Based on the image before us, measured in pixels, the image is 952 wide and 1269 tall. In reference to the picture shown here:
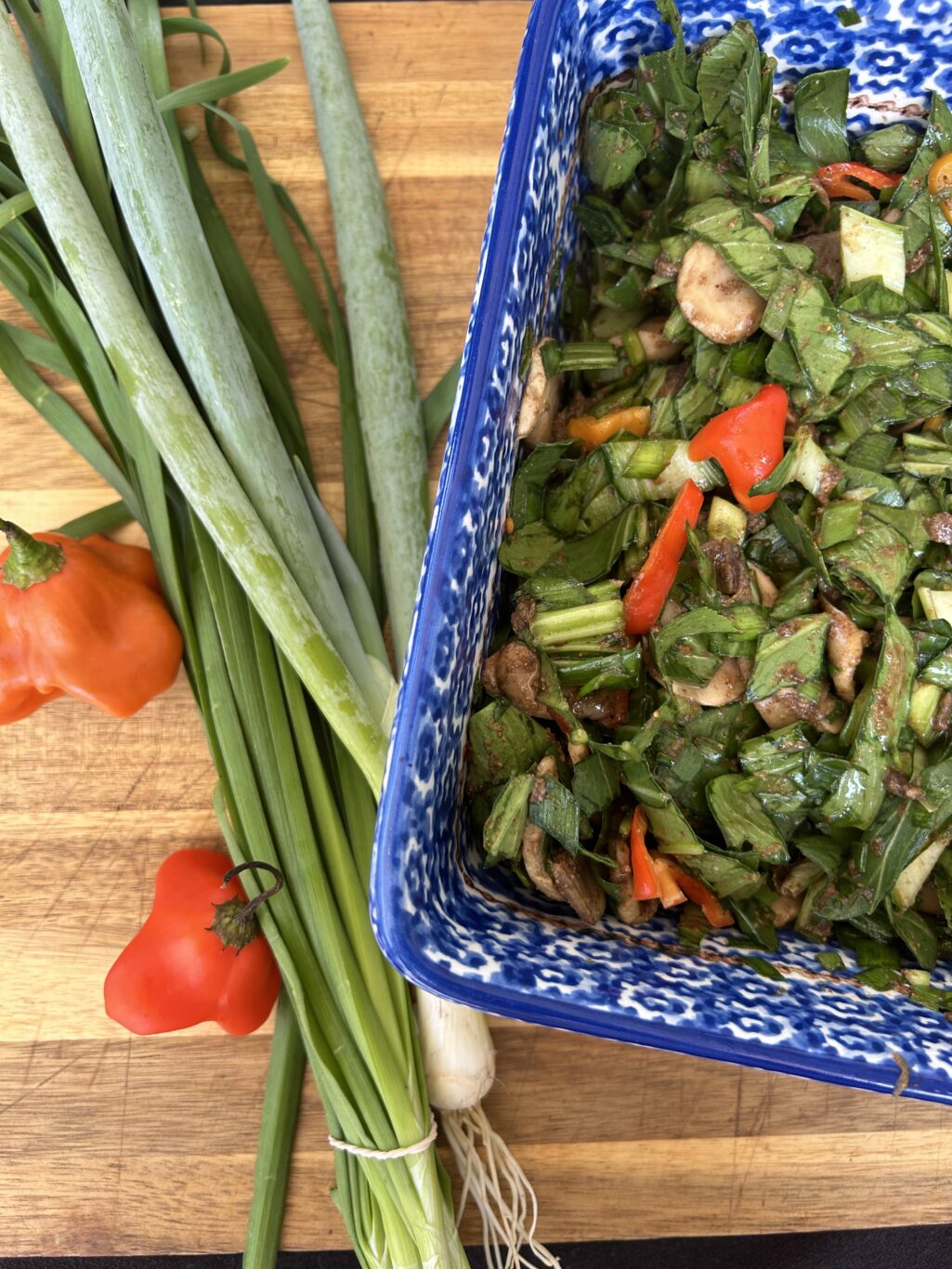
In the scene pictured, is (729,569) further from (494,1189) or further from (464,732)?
(494,1189)

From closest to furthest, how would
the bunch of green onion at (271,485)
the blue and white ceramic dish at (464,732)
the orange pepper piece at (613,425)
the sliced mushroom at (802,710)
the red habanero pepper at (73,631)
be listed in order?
1. the blue and white ceramic dish at (464,732)
2. the sliced mushroom at (802,710)
3. the orange pepper piece at (613,425)
4. the bunch of green onion at (271,485)
5. the red habanero pepper at (73,631)

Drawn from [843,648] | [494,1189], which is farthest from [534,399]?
[494,1189]

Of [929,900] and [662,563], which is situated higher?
[662,563]

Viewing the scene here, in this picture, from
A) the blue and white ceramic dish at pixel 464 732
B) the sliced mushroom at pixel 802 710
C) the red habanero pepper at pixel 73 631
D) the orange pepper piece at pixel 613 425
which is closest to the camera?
the blue and white ceramic dish at pixel 464 732

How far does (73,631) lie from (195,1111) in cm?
76

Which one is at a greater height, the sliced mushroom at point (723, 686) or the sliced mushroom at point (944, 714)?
the sliced mushroom at point (723, 686)

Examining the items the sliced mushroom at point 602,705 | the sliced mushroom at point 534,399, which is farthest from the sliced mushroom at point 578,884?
the sliced mushroom at point 534,399

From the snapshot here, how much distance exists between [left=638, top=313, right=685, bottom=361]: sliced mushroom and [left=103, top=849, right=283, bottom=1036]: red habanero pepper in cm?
87

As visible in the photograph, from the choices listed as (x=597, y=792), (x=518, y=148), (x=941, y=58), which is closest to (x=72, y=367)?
(x=518, y=148)

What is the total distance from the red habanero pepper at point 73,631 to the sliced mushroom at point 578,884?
28.2 inches

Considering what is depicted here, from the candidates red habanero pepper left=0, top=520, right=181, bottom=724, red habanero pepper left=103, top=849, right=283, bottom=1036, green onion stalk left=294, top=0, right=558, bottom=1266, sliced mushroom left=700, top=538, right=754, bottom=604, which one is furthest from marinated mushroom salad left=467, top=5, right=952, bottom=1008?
red habanero pepper left=0, top=520, right=181, bottom=724

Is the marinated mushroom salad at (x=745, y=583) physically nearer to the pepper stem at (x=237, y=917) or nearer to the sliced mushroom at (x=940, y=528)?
the sliced mushroom at (x=940, y=528)

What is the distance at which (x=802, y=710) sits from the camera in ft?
3.51

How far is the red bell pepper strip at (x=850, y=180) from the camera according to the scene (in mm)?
1217
